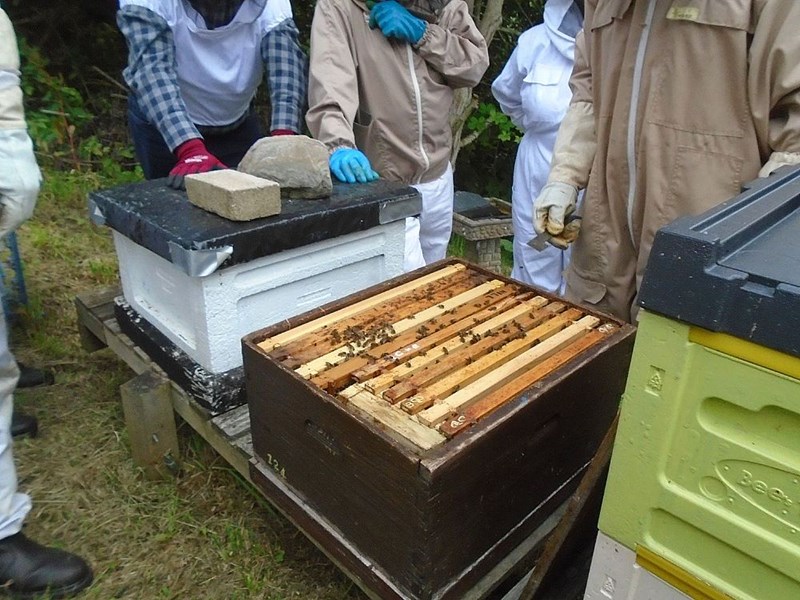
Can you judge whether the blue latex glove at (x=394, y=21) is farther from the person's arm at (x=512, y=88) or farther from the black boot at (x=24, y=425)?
the black boot at (x=24, y=425)

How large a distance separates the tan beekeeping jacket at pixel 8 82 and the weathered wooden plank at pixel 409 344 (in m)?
0.84

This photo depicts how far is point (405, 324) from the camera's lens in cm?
142

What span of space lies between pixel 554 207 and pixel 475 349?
0.59 metres

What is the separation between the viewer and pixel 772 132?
136cm

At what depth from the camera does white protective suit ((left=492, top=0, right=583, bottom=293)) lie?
9.50ft

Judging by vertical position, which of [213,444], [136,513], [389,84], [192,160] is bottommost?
[136,513]

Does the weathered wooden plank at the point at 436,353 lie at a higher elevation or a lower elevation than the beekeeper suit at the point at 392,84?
lower

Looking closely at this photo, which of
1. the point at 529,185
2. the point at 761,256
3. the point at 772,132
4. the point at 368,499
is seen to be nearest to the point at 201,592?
the point at 368,499

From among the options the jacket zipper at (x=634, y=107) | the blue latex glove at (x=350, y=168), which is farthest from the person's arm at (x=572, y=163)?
the blue latex glove at (x=350, y=168)

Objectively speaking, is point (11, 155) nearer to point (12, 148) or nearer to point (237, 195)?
point (12, 148)

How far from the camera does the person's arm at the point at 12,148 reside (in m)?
1.29

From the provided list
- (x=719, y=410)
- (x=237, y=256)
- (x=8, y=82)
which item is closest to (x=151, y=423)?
(x=237, y=256)

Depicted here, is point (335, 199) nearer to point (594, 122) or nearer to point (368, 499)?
point (594, 122)

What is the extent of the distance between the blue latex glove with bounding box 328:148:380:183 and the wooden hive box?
0.58 meters
